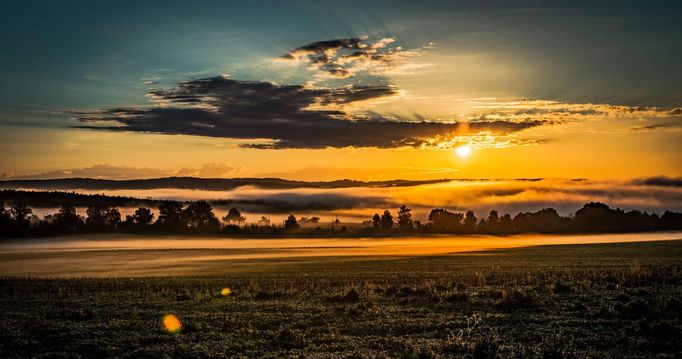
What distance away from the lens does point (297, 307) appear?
3278 centimetres

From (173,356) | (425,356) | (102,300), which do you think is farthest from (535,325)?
(102,300)

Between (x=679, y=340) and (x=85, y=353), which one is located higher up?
(x=679, y=340)

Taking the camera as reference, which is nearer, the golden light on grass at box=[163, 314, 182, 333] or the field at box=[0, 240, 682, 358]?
the field at box=[0, 240, 682, 358]

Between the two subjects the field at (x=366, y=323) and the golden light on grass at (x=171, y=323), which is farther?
the golden light on grass at (x=171, y=323)

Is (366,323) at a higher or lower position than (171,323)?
higher

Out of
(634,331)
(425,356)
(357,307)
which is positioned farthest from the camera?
(357,307)

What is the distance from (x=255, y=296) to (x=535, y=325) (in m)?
18.9

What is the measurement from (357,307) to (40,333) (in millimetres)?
14929

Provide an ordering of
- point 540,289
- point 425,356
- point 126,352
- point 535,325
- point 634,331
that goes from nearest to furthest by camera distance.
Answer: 1. point 425,356
2. point 126,352
3. point 634,331
4. point 535,325
5. point 540,289

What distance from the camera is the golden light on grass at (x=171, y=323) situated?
25.6 metres

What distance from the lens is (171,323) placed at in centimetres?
2722

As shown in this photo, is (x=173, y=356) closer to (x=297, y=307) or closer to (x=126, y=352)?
(x=126, y=352)

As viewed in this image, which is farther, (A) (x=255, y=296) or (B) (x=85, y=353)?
(A) (x=255, y=296)

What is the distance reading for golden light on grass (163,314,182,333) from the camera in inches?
1008
